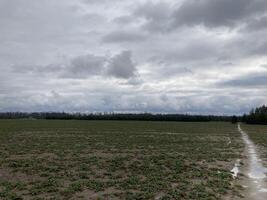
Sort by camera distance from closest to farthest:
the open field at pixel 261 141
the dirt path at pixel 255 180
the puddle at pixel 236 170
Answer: the dirt path at pixel 255 180, the puddle at pixel 236 170, the open field at pixel 261 141

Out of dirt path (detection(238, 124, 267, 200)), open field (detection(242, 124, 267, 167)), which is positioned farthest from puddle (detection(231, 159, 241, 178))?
open field (detection(242, 124, 267, 167))

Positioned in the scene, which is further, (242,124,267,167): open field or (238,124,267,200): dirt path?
(242,124,267,167): open field

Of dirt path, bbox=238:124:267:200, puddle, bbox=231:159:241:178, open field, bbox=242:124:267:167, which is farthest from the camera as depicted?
open field, bbox=242:124:267:167

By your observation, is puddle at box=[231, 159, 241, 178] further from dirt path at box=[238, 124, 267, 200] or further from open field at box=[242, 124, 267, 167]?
open field at box=[242, 124, 267, 167]

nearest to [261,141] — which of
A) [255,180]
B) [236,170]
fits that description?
[236,170]

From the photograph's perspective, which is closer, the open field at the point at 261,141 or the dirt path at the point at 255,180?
the dirt path at the point at 255,180

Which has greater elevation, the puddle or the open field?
the puddle

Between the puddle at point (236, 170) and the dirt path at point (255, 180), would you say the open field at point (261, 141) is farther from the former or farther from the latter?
the puddle at point (236, 170)

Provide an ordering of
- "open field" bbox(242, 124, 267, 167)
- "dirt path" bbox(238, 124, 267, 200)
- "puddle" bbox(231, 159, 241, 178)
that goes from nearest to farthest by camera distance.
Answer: "dirt path" bbox(238, 124, 267, 200) → "puddle" bbox(231, 159, 241, 178) → "open field" bbox(242, 124, 267, 167)

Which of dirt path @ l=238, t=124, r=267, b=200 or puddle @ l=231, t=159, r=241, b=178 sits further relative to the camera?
puddle @ l=231, t=159, r=241, b=178

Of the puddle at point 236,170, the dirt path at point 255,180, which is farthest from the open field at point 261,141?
the puddle at point 236,170

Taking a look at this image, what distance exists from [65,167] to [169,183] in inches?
238

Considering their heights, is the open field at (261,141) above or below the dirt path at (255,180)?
below

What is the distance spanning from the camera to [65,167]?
16438 mm
